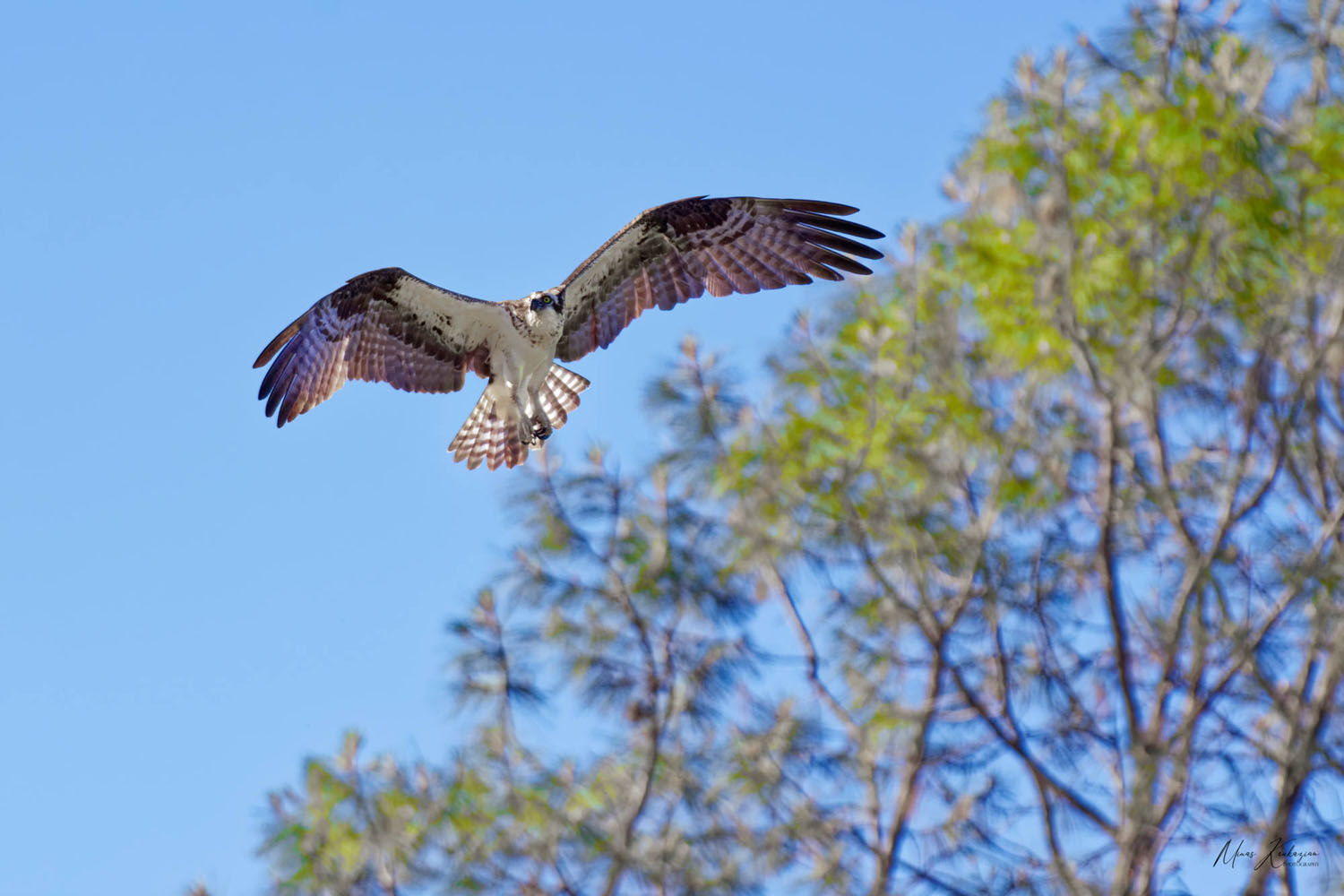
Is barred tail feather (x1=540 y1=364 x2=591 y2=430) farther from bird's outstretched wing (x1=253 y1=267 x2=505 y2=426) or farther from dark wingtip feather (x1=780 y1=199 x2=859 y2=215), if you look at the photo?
dark wingtip feather (x1=780 y1=199 x2=859 y2=215)

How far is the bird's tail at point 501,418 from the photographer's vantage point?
9.12 meters

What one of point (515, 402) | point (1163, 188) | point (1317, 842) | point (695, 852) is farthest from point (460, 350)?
point (1317, 842)

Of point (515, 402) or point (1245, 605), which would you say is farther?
point (515, 402)

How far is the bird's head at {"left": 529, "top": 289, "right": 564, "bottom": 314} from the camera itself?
27.8ft

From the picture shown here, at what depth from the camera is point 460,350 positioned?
9.06 meters

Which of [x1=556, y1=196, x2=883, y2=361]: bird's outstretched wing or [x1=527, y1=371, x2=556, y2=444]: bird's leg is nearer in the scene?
[x1=556, y1=196, x2=883, y2=361]: bird's outstretched wing

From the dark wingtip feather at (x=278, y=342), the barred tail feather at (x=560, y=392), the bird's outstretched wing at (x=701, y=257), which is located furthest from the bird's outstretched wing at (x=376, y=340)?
the bird's outstretched wing at (x=701, y=257)

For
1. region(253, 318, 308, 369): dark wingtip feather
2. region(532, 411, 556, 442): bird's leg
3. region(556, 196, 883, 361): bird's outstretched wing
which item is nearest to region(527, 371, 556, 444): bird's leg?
region(532, 411, 556, 442): bird's leg

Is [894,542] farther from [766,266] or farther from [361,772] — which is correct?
[361,772]

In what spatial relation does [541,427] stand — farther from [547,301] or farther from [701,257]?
[701,257]

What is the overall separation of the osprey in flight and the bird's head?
1 centimetres

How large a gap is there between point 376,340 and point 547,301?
1.16m

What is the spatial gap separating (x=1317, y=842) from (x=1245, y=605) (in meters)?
1.18

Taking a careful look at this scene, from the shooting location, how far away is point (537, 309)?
8.49 m
